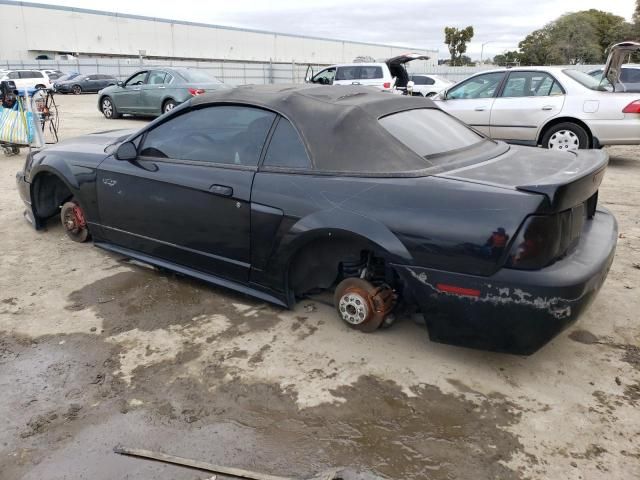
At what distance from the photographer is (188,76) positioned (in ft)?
44.5

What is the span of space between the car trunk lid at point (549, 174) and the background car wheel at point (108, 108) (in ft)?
46.4

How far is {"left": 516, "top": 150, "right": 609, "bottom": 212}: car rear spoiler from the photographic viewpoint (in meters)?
2.45

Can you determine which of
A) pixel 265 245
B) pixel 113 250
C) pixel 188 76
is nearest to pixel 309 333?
pixel 265 245

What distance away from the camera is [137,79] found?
1435 cm

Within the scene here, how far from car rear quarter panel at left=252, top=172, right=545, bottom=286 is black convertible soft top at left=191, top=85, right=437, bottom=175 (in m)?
0.11

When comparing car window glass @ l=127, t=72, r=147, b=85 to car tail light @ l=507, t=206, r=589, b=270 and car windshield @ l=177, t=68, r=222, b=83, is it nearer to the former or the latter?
car windshield @ l=177, t=68, r=222, b=83

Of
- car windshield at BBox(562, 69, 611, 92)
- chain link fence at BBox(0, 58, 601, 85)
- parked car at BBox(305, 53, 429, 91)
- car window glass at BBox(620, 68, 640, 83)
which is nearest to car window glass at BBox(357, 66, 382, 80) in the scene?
parked car at BBox(305, 53, 429, 91)

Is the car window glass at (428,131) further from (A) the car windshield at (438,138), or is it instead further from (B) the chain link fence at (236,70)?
(B) the chain link fence at (236,70)

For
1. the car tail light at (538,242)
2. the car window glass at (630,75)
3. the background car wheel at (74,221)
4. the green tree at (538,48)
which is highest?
the green tree at (538,48)

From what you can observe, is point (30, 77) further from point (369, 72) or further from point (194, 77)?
point (369, 72)

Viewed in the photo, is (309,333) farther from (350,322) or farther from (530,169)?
(530,169)

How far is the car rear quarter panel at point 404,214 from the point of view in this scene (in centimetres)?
250

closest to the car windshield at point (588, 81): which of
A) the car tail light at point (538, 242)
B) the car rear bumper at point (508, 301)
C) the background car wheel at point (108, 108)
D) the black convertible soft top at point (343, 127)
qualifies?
the black convertible soft top at point (343, 127)

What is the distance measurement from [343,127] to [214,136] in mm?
977
